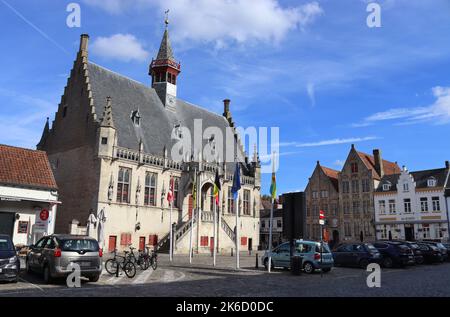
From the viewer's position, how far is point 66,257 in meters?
13.2

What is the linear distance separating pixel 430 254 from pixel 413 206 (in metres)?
24.6

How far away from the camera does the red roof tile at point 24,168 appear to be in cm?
2488

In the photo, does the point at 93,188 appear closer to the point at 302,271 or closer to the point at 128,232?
the point at 128,232

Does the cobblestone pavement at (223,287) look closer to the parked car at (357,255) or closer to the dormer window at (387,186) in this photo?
the parked car at (357,255)

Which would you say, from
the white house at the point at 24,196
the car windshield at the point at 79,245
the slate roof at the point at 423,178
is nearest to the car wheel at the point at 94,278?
the car windshield at the point at 79,245

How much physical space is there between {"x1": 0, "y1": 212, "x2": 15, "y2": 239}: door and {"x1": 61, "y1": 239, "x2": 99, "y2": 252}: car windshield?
13.1 metres

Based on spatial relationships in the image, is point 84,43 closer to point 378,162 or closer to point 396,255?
point 396,255

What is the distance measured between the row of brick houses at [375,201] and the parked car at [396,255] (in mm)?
22492

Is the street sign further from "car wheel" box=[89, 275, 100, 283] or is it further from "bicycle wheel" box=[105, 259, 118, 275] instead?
"car wheel" box=[89, 275, 100, 283]

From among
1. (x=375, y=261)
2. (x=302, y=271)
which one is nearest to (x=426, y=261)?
(x=375, y=261)

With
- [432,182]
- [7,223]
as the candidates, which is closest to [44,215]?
[7,223]

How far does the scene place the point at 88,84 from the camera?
3525cm

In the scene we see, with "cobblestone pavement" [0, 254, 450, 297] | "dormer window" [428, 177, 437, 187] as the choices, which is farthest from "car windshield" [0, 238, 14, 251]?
"dormer window" [428, 177, 437, 187]

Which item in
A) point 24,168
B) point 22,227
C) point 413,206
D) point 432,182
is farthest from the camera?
point 413,206
